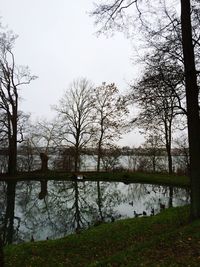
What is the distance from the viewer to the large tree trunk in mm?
9969

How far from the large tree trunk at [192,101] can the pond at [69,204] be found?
606cm

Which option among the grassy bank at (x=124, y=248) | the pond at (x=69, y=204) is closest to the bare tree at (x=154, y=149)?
the pond at (x=69, y=204)

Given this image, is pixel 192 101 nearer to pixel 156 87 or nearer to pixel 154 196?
pixel 156 87

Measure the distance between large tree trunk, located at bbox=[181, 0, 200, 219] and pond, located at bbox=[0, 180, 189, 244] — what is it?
606cm

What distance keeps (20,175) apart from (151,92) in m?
23.4

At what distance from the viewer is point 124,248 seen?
9.36m

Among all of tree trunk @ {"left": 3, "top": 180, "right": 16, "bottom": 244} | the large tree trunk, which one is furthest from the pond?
the large tree trunk

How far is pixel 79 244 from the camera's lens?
1040 centimetres

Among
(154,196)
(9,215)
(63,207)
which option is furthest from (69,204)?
(154,196)

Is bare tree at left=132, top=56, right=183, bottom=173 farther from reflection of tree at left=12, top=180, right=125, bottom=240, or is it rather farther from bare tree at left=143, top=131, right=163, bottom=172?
bare tree at left=143, top=131, right=163, bottom=172

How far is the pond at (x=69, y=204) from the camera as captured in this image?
15367mm

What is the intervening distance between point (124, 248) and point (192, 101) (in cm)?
464

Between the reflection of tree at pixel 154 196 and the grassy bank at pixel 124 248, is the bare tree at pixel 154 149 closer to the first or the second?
the reflection of tree at pixel 154 196

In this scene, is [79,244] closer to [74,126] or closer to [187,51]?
[187,51]
